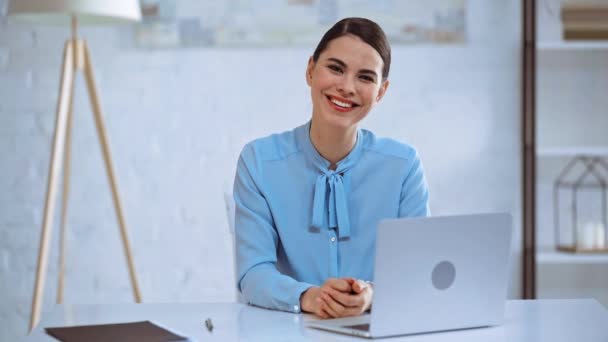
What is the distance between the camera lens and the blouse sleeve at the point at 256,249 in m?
1.82

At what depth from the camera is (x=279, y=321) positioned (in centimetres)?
170

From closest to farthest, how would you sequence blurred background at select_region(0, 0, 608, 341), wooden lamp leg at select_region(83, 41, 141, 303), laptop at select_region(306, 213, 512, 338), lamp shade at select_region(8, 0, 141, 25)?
laptop at select_region(306, 213, 512, 338)
lamp shade at select_region(8, 0, 141, 25)
wooden lamp leg at select_region(83, 41, 141, 303)
blurred background at select_region(0, 0, 608, 341)

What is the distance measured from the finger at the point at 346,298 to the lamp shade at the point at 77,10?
1729 mm

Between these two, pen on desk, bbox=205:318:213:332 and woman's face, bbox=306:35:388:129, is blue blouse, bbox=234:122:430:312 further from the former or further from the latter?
pen on desk, bbox=205:318:213:332

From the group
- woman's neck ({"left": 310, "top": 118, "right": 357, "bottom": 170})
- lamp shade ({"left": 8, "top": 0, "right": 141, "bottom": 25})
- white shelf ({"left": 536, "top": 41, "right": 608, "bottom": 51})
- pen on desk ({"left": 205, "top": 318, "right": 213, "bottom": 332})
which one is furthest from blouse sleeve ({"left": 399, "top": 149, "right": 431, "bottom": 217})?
white shelf ({"left": 536, "top": 41, "right": 608, "bottom": 51})

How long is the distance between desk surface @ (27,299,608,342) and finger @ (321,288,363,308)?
2.7 inches

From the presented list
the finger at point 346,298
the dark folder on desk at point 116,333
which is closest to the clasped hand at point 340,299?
the finger at point 346,298

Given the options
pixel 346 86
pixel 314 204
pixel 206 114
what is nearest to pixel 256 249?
pixel 314 204

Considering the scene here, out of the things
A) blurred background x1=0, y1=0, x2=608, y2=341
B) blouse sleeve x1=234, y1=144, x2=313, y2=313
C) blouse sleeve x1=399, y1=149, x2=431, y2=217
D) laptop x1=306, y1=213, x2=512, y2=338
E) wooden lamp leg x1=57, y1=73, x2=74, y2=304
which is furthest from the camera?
blurred background x1=0, y1=0, x2=608, y2=341

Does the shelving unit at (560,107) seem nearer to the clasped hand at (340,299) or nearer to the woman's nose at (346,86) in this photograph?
the woman's nose at (346,86)

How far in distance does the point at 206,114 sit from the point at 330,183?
5.57 feet

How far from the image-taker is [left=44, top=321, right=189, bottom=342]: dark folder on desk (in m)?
1.53

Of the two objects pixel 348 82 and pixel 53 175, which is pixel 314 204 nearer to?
pixel 348 82

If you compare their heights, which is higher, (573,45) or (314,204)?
(573,45)
